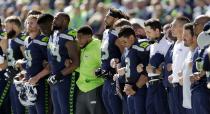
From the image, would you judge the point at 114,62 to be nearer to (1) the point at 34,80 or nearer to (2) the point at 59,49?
(2) the point at 59,49

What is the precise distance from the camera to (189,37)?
11.5 m

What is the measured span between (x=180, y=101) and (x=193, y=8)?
24.6 ft

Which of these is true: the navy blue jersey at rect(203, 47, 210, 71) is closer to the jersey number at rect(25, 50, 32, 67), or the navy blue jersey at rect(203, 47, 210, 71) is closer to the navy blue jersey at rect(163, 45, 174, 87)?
the navy blue jersey at rect(163, 45, 174, 87)

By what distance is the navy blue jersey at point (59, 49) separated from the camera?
13.1 metres

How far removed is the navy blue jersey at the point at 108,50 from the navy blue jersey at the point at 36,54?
114 cm

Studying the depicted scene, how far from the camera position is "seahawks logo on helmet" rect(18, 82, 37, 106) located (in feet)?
45.0

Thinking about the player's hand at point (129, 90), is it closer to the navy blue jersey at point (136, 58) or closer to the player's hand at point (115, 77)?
the navy blue jersey at point (136, 58)

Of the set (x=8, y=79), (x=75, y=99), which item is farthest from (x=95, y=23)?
(x=75, y=99)

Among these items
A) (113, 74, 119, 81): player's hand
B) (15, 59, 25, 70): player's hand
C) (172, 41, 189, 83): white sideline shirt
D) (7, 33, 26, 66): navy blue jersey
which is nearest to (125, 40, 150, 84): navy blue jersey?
(113, 74, 119, 81): player's hand

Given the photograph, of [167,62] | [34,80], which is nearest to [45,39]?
[34,80]

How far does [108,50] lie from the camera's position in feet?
42.7

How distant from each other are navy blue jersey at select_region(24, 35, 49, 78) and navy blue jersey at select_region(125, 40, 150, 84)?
1.84 meters

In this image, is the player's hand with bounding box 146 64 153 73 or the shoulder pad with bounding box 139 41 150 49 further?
the shoulder pad with bounding box 139 41 150 49

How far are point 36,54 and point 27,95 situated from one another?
75 cm
